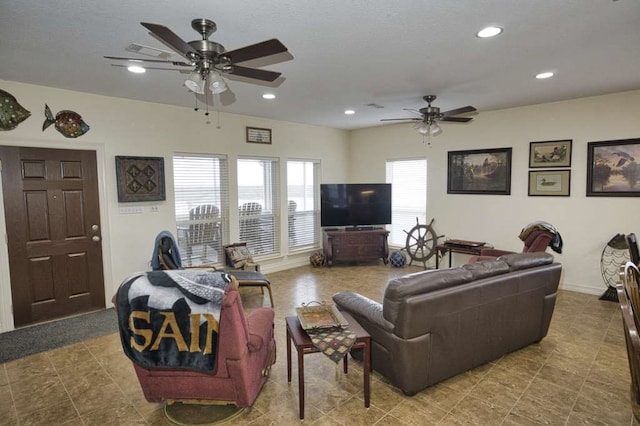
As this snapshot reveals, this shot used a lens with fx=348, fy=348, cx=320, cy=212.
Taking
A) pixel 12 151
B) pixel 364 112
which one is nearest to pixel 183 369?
pixel 12 151

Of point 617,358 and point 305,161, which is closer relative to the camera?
point 617,358

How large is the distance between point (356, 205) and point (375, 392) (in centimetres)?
422

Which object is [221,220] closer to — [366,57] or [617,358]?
[366,57]

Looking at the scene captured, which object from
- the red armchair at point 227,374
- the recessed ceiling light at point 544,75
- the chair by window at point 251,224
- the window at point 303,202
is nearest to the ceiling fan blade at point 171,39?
the red armchair at point 227,374

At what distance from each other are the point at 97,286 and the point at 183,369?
9.59 feet

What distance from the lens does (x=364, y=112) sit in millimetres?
5379

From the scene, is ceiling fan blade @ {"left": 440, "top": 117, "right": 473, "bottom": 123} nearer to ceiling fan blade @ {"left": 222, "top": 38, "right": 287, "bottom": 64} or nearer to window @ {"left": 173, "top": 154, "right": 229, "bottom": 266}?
ceiling fan blade @ {"left": 222, "top": 38, "right": 287, "bottom": 64}

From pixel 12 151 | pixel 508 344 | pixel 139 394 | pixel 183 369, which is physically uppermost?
pixel 12 151

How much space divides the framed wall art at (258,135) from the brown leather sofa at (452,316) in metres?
3.58

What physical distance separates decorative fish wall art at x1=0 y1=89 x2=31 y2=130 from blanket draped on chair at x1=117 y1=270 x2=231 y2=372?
9.59ft

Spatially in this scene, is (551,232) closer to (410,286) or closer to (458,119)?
(458,119)

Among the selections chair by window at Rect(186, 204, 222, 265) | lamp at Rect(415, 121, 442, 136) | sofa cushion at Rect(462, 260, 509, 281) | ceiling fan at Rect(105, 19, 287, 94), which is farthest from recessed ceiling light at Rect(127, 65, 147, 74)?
sofa cushion at Rect(462, 260, 509, 281)

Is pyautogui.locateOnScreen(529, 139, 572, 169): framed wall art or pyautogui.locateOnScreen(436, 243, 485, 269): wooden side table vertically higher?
pyautogui.locateOnScreen(529, 139, 572, 169): framed wall art

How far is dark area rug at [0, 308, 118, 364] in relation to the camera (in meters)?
3.31
